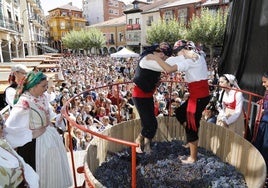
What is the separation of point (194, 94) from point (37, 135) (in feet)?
6.49

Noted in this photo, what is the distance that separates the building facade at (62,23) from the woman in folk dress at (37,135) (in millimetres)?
67846

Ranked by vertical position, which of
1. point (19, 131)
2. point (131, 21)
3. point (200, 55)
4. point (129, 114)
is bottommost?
point (129, 114)

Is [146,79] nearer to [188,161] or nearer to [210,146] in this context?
[188,161]

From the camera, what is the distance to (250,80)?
547cm

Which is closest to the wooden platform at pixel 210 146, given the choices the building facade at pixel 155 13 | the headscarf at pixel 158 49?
the headscarf at pixel 158 49

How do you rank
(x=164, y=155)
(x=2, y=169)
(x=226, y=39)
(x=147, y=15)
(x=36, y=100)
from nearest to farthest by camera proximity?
(x=2, y=169), (x=36, y=100), (x=164, y=155), (x=226, y=39), (x=147, y=15)

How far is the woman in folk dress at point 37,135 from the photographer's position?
2670mm

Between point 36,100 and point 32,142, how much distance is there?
0.50 m

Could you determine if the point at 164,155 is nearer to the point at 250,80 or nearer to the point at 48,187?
the point at 48,187

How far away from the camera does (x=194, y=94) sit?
316 centimetres

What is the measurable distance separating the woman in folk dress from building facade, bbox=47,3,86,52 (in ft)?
223

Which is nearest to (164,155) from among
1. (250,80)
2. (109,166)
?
(109,166)

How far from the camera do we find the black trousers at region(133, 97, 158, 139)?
3.39 meters

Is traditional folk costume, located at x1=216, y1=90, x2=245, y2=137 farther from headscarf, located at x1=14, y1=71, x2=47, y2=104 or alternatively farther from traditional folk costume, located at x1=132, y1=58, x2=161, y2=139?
headscarf, located at x1=14, y1=71, x2=47, y2=104
